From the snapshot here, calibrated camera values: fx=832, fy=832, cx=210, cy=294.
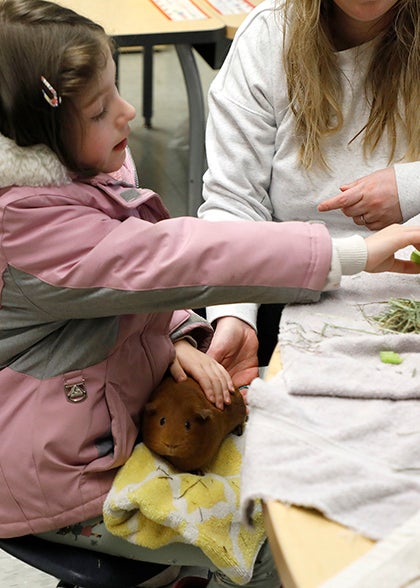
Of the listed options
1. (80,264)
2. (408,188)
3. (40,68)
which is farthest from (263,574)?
(40,68)

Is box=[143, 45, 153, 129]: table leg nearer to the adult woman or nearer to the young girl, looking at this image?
the adult woman

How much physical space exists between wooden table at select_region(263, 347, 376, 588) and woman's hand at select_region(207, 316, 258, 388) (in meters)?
0.64

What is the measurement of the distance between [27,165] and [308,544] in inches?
23.5

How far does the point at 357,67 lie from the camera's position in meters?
1.46

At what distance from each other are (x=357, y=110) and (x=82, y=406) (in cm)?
73

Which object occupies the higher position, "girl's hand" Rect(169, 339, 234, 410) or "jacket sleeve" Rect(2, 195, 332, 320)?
"jacket sleeve" Rect(2, 195, 332, 320)

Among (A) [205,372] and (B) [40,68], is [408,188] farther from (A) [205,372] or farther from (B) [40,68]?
(B) [40,68]

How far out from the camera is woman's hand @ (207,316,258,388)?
1416 mm

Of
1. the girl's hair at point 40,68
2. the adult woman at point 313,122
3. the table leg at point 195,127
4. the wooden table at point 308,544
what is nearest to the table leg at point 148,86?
the table leg at point 195,127

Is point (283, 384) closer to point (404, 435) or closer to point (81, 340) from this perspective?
point (404, 435)

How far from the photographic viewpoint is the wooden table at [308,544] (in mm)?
712

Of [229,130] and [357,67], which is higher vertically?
[357,67]

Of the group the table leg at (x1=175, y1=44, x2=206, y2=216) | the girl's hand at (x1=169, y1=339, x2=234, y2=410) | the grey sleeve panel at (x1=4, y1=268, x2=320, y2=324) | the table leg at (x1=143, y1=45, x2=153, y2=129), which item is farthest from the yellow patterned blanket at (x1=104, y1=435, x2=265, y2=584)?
the table leg at (x1=143, y1=45, x2=153, y2=129)

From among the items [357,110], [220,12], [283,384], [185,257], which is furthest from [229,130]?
[220,12]
